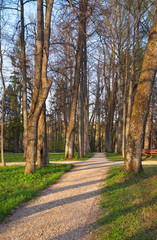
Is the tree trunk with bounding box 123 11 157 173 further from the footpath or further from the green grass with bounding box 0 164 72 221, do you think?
the green grass with bounding box 0 164 72 221

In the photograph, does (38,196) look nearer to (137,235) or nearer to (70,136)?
(137,235)

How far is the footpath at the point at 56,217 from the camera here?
10.8ft

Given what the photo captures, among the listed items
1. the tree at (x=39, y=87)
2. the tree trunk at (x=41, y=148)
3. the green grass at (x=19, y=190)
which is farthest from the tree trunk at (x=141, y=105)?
the tree trunk at (x=41, y=148)

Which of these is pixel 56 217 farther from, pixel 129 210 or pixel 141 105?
pixel 141 105

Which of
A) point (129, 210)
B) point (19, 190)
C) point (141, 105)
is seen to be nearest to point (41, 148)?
point (19, 190)

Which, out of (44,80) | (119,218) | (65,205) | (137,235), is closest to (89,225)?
(119,218)

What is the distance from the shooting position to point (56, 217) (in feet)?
13.0

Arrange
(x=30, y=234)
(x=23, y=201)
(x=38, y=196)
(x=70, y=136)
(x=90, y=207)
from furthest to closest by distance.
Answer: (x=70, y=136) < (x=38, y=196) < (x=23, y=201) < (x=90, y=207) < (x=30, y=234)

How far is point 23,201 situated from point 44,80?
531 centimetres

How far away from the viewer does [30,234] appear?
130 inches

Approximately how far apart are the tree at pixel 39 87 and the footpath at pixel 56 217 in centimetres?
259

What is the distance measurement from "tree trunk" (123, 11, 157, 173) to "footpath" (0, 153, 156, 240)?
1992mm

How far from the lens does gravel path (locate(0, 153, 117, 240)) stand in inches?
129

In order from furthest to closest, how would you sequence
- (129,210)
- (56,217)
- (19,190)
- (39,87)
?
1. (39,87)
2. (19,190)
3. (129,210)
4. (56,217)
